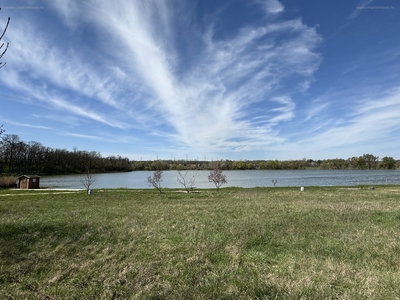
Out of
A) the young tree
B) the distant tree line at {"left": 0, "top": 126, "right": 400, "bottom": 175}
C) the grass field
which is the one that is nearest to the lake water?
the distant tree line at {"left": 0, "top": 126, "right": 400, "bottom": 175}

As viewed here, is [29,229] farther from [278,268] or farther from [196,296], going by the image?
[278,268]

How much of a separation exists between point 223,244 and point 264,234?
59.0 inches

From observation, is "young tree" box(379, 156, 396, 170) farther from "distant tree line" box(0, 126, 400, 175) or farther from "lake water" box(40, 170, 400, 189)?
"lake water" box(40, 170, 400, 189)

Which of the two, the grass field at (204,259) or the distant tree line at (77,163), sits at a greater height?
the distant tree line at (77,163)

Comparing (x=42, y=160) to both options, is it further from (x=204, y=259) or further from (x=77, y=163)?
(x=204, y=259)

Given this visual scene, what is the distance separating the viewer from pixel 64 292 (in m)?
4.25

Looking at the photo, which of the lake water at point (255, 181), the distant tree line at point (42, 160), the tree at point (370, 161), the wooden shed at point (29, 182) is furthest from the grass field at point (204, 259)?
the tree at point (370, 161)

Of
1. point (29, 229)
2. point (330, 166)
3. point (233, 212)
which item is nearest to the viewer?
point (29, 229)

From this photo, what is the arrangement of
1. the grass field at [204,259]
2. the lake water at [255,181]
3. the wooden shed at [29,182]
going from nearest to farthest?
the grass field at [204,259] → the wooden shed at [29,182] → the lake water at [255,181]

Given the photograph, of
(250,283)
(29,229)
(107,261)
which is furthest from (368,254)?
(29,229)

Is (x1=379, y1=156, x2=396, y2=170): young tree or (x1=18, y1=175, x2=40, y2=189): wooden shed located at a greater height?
(x1=379, y1=156, x2=396, y2=170): young tree

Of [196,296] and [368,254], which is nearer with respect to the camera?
[196,296]

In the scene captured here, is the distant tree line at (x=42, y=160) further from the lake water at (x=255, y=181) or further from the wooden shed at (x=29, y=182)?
the wooden shed at (x=29, y=182)

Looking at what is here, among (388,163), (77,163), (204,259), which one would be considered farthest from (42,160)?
(388,163)
